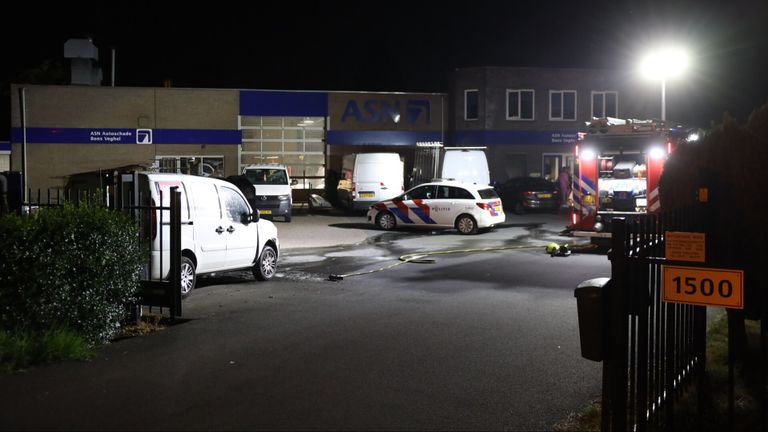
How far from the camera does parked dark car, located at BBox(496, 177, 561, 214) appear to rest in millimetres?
30359

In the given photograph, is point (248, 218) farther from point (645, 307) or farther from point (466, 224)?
point (466, 224)

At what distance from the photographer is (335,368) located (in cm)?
734

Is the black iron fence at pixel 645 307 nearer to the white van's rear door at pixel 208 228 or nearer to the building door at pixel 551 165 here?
the white van's rear door at pixel 208 228

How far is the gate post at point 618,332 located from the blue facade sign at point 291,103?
3371cm

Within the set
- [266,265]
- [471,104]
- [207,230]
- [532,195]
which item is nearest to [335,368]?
[207,230]

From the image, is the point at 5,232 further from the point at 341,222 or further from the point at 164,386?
the point at 341,222

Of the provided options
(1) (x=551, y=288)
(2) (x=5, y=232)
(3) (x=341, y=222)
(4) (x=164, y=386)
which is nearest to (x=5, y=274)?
(2) (x=5, y=232)

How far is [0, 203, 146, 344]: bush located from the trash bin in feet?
17.5

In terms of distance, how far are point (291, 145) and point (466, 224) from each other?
1778 cm

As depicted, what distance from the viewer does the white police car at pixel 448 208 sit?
22.1 meters

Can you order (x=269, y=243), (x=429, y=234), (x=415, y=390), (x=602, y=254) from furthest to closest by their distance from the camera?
1. (x=429, y=234)
2. (x=602, y=254)
3. (x=269, y=243)
4. (x=415, y=390)

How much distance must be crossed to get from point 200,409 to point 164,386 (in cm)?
81

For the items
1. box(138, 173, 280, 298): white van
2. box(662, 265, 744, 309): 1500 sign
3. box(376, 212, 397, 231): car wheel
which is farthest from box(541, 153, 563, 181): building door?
box(662, 265, 744, 309): 1500 sign

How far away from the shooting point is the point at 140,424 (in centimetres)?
576
